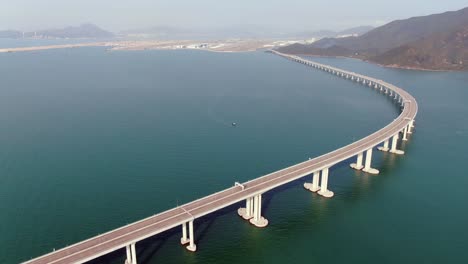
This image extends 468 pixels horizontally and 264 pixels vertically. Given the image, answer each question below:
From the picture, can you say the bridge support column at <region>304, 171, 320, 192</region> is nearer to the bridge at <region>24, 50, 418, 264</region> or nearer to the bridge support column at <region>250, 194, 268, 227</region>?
the bridge at <region>24, 50, 418, 264</region>

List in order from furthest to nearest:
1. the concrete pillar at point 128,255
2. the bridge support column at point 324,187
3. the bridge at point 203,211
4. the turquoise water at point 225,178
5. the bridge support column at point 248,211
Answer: the bridge support column at point 324,187 < the bridge support column at point 248,211 < the turquoise water at point 225,178 < the concrete pillar at point 128,255 < the bridge at point 203,211

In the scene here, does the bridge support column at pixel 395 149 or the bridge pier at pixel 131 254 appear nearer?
the bridge pier at pixel 131 254

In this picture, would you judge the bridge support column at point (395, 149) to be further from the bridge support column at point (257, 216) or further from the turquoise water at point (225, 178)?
the bridge support column at point (257, 216)

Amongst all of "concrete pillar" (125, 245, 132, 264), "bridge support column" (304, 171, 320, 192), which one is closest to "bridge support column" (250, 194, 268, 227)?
"bridge support column" (304, 171, 320, 192)

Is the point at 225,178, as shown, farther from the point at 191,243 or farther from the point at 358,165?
the point at 358,165

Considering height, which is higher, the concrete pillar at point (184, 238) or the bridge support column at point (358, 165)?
the bridge support column at point (358, 165)

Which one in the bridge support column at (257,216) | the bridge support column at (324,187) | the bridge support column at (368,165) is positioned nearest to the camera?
the bridge support column at (257,216)

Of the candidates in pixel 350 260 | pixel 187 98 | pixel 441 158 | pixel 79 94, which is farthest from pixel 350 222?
pixel 79 94

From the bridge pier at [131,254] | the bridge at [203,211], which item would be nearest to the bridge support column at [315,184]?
the bridge at [203,211]

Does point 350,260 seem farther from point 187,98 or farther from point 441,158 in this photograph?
point 187,98

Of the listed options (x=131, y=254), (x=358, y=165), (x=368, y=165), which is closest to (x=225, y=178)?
(x=131, y=254)
